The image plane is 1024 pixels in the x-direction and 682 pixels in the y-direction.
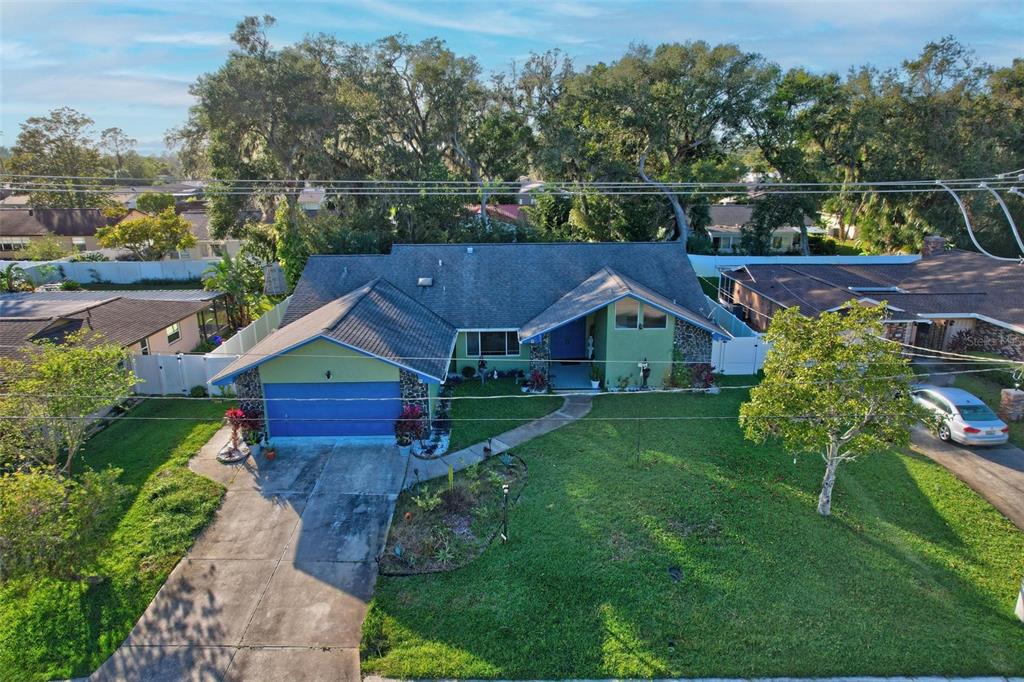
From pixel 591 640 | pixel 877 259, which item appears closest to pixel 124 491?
pixel 591 640

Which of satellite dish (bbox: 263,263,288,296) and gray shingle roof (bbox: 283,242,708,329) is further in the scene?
satellite dish (bbox: 263,263,288,296)

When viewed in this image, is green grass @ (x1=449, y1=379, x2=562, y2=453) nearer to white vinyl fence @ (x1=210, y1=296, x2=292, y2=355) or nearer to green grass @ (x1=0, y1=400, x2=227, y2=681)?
green grass @ (x1=0, y1=400, x2=227, y2=681)

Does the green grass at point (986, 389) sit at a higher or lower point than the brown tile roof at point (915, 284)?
lower

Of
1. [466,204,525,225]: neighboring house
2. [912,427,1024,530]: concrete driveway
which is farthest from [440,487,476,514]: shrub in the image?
[466,204,525,225]: neighboring house

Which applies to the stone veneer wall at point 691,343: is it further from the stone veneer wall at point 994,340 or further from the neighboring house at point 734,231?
the neighboring house at point 734,231

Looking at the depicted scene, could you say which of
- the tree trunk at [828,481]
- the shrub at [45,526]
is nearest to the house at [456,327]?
the shrub at [45,526]

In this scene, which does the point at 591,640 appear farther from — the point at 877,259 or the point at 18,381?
the point at 877,259

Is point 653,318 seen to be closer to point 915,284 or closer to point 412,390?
point 412,390
